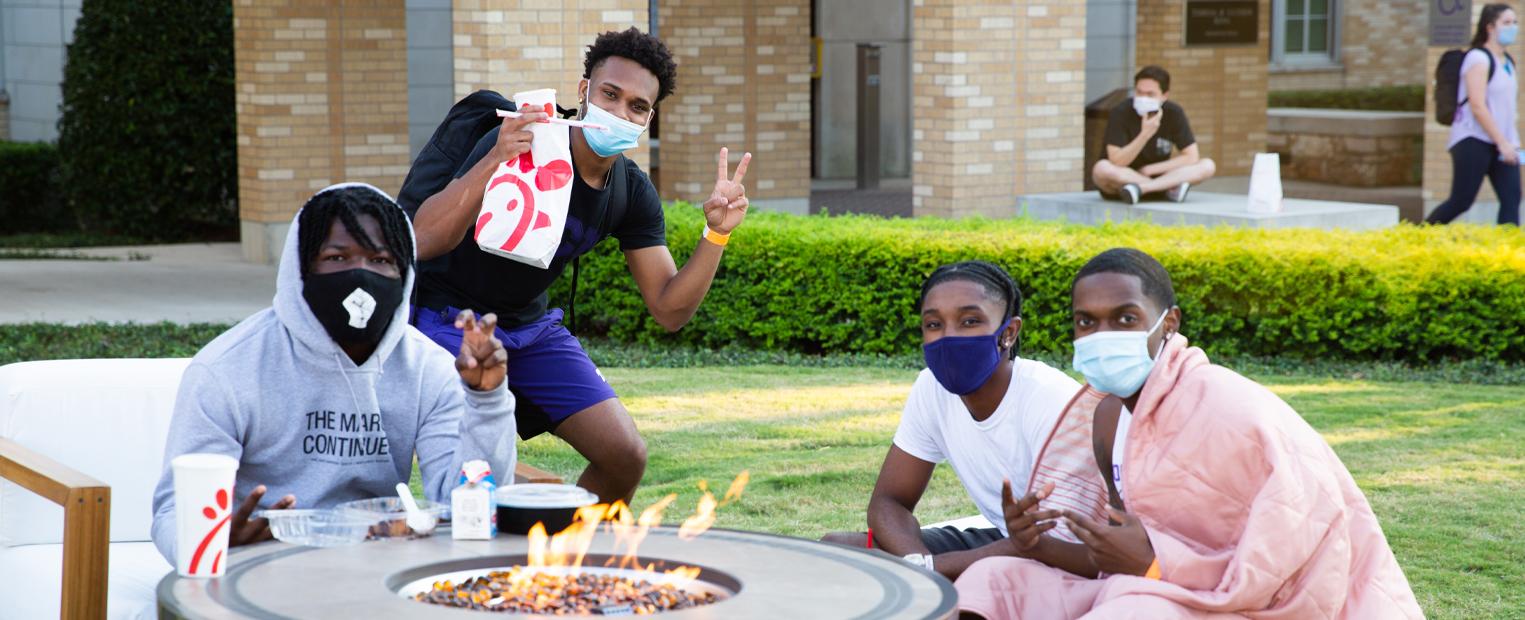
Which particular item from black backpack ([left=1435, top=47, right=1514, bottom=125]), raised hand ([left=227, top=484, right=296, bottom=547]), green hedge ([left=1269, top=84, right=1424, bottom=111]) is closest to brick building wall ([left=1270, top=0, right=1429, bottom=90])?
green hedge ([left=1269, top=84, right=1424, bottom=111])

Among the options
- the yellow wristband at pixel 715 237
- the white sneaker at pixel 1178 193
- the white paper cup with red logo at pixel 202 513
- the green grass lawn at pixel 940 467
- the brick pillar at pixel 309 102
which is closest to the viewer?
the white paper cup with red logo at pixel 202 513

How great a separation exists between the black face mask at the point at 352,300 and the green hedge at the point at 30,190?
14700 mm

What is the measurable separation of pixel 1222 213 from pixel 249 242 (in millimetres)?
7350

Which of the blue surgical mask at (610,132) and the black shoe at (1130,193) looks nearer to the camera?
the blue surgical mask at (610,132)

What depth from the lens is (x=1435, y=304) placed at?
1029 centimetres

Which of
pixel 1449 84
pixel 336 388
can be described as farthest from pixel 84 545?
pixel 1449 84

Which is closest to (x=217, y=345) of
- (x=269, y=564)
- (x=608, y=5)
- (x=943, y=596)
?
(x=269, y=564)

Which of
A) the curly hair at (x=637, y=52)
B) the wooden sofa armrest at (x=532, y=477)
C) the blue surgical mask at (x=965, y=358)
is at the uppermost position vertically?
the curly hair at (x=637, y=52)

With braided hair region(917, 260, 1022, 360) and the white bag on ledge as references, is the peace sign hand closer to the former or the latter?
braided hair region(917, 260, 1022, 360)

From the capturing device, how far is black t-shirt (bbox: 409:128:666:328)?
5.20 m

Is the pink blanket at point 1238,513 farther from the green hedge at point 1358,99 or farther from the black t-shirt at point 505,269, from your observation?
the green hedge at point 1358,99

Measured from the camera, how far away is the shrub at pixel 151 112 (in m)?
15.9

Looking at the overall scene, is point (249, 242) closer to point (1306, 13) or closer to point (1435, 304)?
point (1435, 304)

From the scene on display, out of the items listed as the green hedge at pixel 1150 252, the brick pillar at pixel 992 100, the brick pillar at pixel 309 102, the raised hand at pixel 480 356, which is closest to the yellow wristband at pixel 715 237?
the raised hand at pixel 480 356
